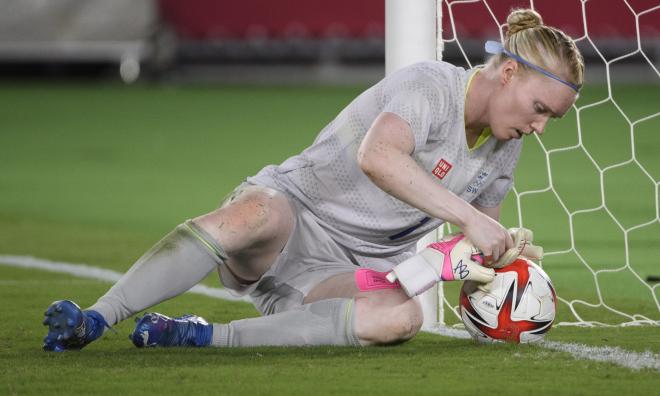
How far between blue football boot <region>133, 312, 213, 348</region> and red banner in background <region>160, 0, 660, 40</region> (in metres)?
15.6

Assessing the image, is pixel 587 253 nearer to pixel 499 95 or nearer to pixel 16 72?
pixel 499 95

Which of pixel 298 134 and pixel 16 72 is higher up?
pixel 16 72

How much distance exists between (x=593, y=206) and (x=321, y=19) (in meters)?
13.1

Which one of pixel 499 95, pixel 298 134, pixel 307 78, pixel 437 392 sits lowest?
pixel 437 392

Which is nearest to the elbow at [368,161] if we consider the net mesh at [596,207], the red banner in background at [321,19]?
the net mesh at [596,207]

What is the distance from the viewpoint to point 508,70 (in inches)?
151

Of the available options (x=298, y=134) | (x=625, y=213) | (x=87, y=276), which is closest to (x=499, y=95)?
(x=87, y=276)

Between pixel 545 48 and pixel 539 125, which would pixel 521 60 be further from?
pixel 539 125

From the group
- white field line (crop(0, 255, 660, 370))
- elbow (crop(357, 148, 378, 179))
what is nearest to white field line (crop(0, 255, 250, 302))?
white field line (crop(0, 255, 660, 370))

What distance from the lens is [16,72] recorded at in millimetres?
21250

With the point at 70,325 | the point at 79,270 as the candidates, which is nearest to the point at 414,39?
the point at 70,325

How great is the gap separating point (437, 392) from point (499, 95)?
945mm

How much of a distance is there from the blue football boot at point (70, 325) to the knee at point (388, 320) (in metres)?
0.71

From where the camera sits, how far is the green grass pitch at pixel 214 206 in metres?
3.51
